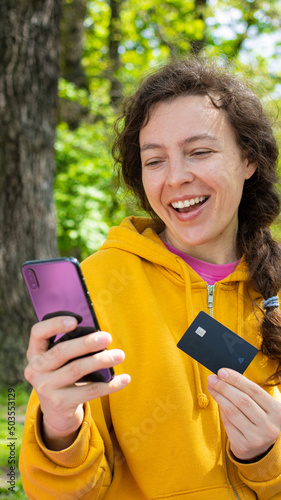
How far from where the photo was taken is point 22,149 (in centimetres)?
418

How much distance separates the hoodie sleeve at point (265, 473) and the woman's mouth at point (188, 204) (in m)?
0.89

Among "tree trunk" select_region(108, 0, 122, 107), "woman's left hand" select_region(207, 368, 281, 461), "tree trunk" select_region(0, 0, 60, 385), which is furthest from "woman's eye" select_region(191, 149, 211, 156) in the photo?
"tree trunk" select_region(108, 0, 122, 107)

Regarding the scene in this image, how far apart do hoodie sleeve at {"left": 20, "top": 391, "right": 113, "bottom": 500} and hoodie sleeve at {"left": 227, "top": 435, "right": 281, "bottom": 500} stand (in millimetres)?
460

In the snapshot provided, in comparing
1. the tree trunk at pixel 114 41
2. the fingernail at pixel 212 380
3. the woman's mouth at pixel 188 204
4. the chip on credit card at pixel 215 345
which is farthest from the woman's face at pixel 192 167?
the tree trunk at pixel 114 41

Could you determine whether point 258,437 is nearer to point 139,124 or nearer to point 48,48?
point 139,124

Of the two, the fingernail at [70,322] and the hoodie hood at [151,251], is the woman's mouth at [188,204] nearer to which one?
the hoodie hood at [151,251]

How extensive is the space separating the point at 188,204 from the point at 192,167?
14 cm

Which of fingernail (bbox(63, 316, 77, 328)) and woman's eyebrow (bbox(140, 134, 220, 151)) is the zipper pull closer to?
woman's eyebrow (bbox(140, 134, 220, 151))

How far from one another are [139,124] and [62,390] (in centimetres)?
127

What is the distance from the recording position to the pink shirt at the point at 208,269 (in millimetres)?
2102

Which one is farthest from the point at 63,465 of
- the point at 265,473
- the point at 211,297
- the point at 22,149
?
the point at 22,149

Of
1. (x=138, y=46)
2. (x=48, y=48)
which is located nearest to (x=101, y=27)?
(x=138, y=46)

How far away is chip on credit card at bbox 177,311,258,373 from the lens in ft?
5.22

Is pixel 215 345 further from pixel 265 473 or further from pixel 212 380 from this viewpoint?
pixel 265 473
